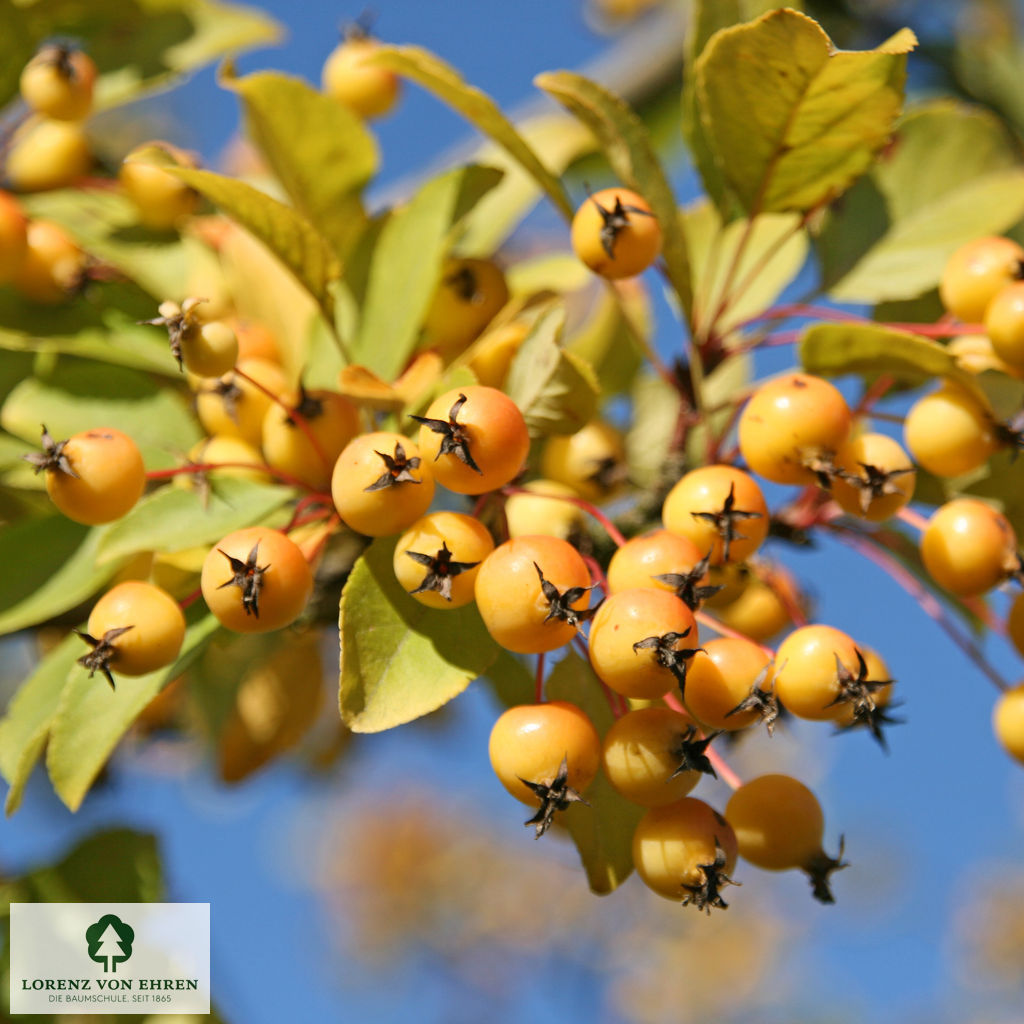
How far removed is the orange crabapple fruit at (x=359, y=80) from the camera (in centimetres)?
181

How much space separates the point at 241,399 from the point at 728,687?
0.74 meters

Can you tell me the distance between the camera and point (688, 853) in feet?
3.49

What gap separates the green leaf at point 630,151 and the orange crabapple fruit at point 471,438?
0.42 metres

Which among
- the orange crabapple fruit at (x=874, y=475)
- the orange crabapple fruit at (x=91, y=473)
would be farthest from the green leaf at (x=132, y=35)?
the orange crabapple fruit at (x=874, y=475)

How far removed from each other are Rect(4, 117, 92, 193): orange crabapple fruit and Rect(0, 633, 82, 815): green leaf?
2.84 ft

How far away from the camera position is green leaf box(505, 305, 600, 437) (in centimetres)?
117

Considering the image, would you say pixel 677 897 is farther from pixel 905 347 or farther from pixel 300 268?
pixel 300 268

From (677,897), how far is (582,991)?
14.4 ft

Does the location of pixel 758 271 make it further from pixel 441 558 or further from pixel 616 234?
pixel 441 558

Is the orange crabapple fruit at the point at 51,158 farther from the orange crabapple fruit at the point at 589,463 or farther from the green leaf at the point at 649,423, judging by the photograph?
the green leaf at the point at 649,423

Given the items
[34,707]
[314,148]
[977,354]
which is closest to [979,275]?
[977,354]

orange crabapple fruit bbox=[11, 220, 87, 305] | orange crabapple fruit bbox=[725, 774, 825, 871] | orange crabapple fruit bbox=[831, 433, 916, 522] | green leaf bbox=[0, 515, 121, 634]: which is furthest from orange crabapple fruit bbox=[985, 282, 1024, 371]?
orange crabapple fruit bbox=[11, 220, 87, 305]

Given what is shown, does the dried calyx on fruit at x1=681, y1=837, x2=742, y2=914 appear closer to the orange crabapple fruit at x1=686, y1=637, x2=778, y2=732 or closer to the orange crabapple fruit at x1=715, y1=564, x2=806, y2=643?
the orange crabapple fruit at x1=686, y1=637, x2=778, y2=732

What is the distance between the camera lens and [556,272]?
1.74 metres
